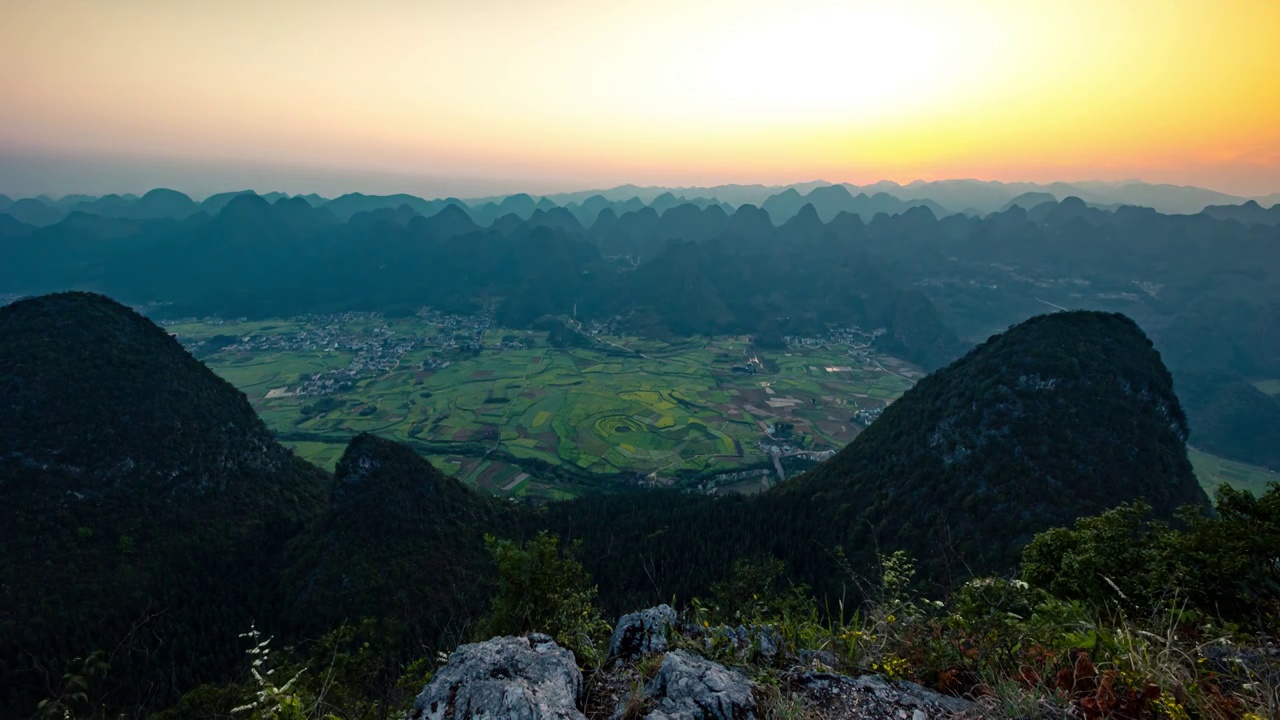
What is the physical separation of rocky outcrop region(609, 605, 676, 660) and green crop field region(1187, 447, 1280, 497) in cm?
8849

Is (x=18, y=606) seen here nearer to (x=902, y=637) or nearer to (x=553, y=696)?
(x=553, y=696)

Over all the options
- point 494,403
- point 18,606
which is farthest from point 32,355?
point 494,403

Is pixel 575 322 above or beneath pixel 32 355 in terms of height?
beneath

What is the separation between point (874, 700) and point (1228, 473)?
102616 mm

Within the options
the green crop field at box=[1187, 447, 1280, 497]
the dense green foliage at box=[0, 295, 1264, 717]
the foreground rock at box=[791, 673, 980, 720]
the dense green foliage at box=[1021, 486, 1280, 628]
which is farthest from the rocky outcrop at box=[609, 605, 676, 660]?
the green crop field at box=[1187, 447, 1280, 497]

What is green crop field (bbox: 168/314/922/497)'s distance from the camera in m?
69.9

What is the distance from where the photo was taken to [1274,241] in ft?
547

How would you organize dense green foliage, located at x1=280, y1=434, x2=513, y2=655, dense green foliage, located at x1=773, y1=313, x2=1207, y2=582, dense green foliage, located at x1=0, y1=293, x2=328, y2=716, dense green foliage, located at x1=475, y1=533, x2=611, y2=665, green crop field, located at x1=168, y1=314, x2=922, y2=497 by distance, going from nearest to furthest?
dense green foliage, located at x1=475, y1=533, x2=611, y2=665, dense green foliage, located at x1=0, y1=293, x2=328, y2=716, dense green foliage, located at x1=280, y1=434, x2=513, y2=655, dense green foliage, located at x1=773, y1=313, x2=1207, y2=582, green crop field, located at x1=168, y1=314, x2=922, y2=497

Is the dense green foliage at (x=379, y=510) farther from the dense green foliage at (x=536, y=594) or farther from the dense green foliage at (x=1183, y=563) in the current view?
the dense green foliage at (x=1183, y=563)

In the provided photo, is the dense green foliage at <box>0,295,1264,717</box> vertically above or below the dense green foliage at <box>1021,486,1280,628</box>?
below

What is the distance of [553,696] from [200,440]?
167ft

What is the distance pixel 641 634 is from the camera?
242 inches

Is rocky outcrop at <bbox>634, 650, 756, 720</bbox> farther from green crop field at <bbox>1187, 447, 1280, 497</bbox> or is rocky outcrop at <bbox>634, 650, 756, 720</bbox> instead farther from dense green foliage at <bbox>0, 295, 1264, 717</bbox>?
green crop field at <bbox>1187, 447, 1280, 497</bbox>

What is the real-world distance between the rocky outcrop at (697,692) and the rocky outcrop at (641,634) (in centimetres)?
80
